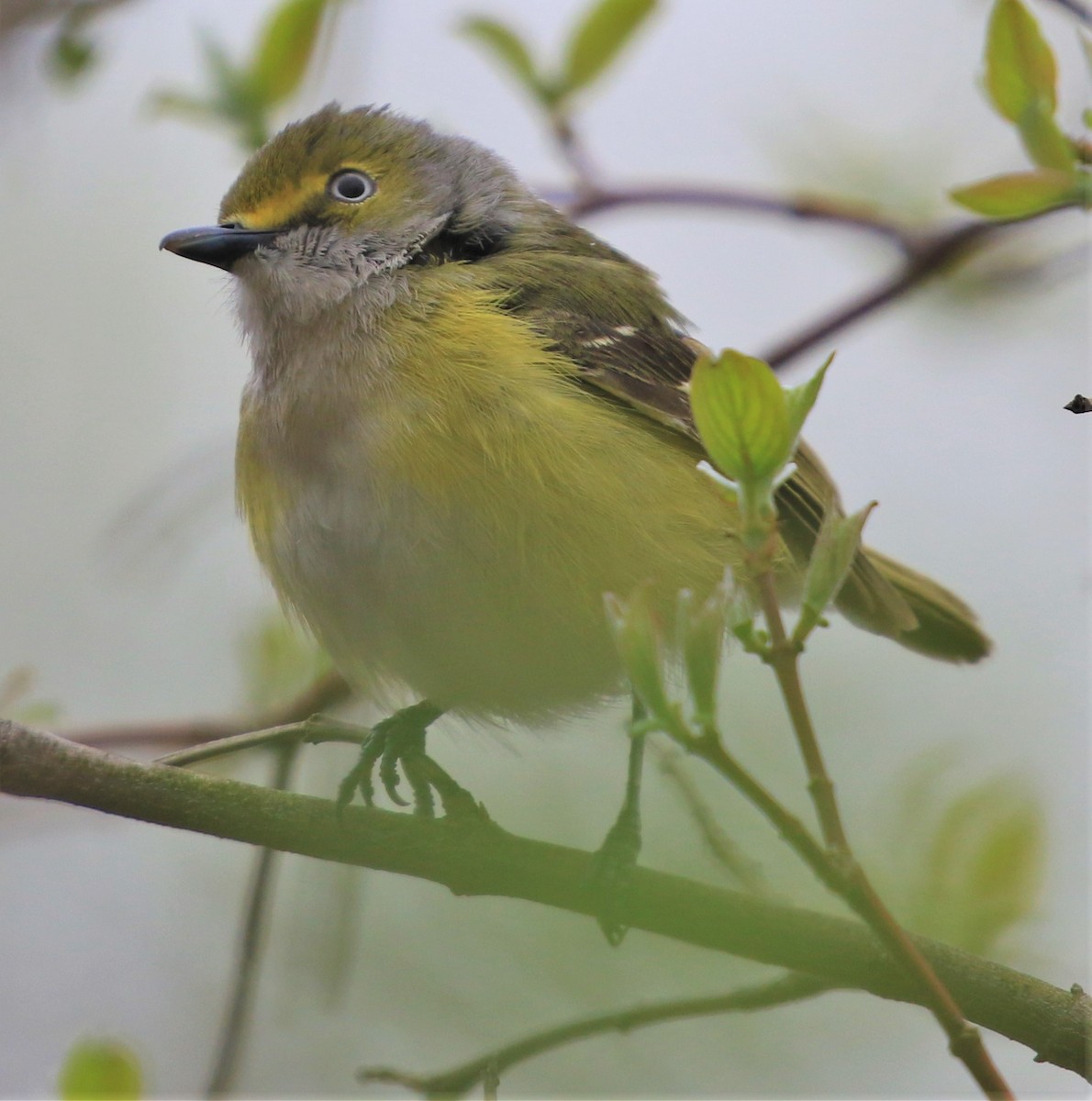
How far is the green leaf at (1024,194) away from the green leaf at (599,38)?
1792 millimetres

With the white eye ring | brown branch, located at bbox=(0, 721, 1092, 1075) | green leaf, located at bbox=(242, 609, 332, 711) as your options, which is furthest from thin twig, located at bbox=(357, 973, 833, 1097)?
the white eye ring

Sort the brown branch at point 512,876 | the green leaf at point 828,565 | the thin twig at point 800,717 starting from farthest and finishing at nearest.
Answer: the brown branch at point 512,876
the green leaf at point 828,565
the thin twig at point 800,717

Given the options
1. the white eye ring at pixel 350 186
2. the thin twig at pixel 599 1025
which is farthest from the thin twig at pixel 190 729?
the white eye ring at pixel 350 186

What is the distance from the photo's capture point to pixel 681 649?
5.29 ft

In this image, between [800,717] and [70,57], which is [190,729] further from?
[800,717]

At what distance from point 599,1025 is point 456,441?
1411mm

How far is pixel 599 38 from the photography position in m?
3.85

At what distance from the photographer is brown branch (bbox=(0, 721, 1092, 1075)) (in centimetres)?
222

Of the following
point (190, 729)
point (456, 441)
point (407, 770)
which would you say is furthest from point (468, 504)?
point (190, 729)

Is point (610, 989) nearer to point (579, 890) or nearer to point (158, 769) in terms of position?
point (579, 890)

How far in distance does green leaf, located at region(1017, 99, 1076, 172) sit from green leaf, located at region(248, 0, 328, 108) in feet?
7.11

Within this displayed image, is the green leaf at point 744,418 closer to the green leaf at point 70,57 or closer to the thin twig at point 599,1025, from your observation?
the thin twig at point 599,1025

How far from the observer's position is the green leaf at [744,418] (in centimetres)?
174

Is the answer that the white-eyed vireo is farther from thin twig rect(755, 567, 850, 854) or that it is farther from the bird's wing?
thin twig rect(755, 567, 850, 854)
